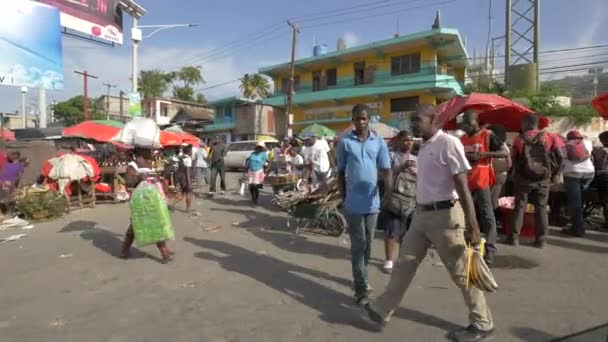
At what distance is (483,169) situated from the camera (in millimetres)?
5105

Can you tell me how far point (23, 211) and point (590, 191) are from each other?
11.1 meters

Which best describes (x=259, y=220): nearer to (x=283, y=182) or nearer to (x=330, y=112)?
(x=283, y=182)

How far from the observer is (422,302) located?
396 centimetres

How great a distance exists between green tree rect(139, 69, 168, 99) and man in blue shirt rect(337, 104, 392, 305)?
172 feet

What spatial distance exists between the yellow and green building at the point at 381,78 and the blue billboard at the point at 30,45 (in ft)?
61.4

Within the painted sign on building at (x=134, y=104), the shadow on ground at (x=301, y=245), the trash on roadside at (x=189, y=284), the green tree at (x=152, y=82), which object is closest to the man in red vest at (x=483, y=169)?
the shadow on ground at (x=301, y=245)

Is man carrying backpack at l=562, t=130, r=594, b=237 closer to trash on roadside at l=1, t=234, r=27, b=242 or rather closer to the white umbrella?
trash on roadside at l=1, t=234, r=27, b=242

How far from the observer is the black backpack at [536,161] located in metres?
5.69

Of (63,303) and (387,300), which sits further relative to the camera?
(63,303)

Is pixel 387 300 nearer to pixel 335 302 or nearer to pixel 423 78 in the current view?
pixel 335 302

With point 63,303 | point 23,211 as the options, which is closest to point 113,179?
point 23,211

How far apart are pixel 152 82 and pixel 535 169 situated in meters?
53.4

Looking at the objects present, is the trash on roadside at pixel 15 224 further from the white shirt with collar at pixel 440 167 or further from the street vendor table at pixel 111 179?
the white shirt with collar at pixel 440 167

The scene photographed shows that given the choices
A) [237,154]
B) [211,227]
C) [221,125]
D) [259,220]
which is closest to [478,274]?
[211,227]
